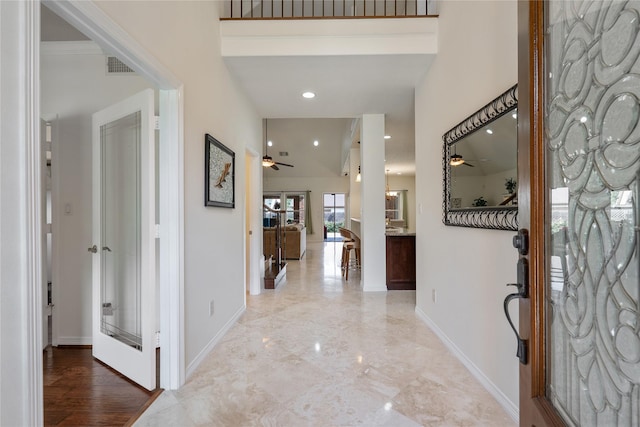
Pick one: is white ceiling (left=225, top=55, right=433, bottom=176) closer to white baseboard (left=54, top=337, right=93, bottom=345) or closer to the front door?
the front door

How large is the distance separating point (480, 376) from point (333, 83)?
295cm

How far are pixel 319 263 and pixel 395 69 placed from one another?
4.81 metres

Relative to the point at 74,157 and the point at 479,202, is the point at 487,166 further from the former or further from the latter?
the point at 74,157

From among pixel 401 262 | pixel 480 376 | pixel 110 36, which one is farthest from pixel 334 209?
pixel 110 36

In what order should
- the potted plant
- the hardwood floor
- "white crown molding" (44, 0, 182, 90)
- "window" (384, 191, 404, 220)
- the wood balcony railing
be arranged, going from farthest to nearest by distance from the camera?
"window" (384, 191, 404, 220), the wood balcony railing, the potted plant, the hardwood floor, "white crown molding" (44, 0, 182, 90)

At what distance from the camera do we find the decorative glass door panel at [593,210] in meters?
0.60

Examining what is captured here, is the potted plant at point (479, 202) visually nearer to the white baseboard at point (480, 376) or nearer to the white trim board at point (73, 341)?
the white baseboard at point (480, 376)

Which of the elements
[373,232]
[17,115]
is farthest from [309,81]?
[17,115]

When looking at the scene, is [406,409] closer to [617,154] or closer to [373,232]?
[617,154]

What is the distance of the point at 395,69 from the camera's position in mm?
3033

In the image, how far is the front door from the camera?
604 mm

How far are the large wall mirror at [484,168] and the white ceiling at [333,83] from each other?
1.00m

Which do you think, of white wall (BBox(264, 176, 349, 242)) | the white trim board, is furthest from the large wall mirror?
white wall (BBox(264, 176, 349, 242))

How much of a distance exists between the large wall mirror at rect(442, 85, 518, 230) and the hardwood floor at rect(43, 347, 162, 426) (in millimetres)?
2320
